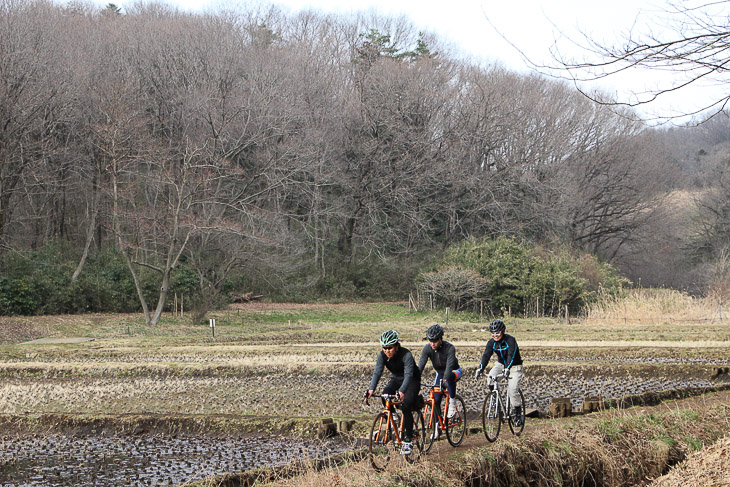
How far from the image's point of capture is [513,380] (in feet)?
33.5

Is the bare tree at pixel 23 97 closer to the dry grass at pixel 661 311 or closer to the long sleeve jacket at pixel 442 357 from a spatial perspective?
the dry grass at pixel 661 311

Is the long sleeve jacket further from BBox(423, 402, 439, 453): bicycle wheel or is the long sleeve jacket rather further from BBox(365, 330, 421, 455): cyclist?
BBox(365, 330, 421, 455): cyclist

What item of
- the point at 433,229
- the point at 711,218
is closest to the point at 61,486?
the point at 433,229

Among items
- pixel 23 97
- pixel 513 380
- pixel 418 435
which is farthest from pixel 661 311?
pixel 23 97

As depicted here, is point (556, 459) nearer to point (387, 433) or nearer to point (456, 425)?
point (456, 425)

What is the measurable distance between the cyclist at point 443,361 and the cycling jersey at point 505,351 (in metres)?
0.89

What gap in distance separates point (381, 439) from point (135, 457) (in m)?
4.43

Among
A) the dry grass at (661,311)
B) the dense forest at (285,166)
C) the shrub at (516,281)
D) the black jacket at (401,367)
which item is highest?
the dense forest at (285,166)

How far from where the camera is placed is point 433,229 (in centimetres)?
5009

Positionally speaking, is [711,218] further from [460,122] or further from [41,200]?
[41,200]

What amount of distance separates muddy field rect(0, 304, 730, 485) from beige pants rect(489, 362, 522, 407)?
2.52 m

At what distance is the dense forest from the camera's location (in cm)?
3591

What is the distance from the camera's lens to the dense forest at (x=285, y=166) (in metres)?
35.9

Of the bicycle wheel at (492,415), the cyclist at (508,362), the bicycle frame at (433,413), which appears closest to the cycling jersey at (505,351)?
the cyclist at (508,362)
